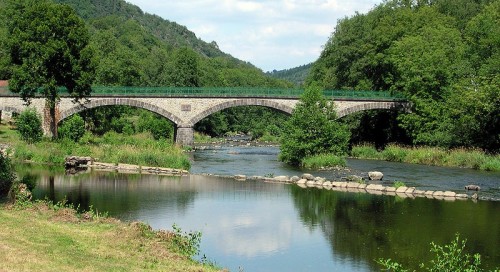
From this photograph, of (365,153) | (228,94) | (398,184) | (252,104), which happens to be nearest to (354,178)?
(398,184)

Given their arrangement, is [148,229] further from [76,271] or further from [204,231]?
[76,271]

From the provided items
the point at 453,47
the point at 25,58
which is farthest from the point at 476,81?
the point at 25,58

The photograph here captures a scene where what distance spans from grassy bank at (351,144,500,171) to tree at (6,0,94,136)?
27741mm

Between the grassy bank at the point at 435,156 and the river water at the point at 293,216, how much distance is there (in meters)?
5.45

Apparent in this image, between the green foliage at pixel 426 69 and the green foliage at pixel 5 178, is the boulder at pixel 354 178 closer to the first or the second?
the green foliage at pixel 426 69

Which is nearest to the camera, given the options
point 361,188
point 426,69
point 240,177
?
point 361,188

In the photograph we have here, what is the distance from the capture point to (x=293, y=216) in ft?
105

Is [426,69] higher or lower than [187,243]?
higher

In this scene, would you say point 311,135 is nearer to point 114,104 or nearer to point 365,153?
point 365,153

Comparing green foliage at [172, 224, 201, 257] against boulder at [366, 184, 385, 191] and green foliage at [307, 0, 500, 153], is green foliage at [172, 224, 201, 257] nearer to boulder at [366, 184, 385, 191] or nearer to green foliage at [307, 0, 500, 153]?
boulder at [366, 184, 385, 191]

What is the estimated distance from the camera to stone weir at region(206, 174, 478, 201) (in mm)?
39031

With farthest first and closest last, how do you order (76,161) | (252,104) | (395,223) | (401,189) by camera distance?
1. (252,104)
2. (76,161)
3. (401,189)
4. (395,223)

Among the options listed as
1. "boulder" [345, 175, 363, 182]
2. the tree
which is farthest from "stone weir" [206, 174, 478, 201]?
the tree

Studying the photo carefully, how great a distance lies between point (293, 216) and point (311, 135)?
24783 mm
